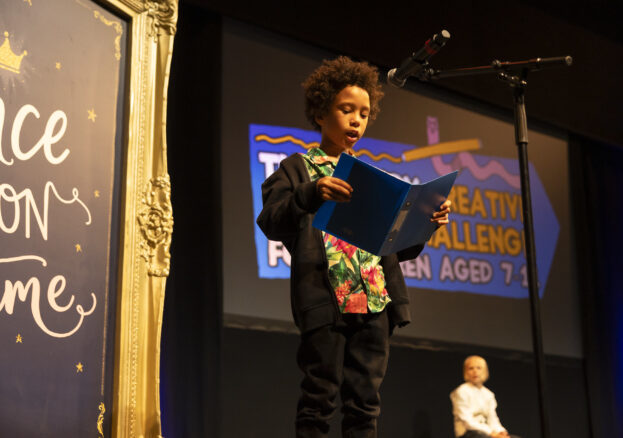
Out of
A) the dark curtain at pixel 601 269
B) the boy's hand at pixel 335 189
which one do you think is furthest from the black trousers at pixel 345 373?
the dark curtain at pixel 601 269

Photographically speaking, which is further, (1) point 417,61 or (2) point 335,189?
(1) point 417,61

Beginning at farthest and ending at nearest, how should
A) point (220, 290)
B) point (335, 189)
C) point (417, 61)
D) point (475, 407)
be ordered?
point (475, 407) < point (220, 290) < point (417, 61) < point (335, 189)

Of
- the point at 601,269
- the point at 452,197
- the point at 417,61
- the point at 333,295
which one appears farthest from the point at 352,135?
the point at 601,269

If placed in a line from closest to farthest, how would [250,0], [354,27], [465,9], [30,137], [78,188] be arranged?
[30,137]
[78,188]
[250,0]
[354,27]
[465,9]

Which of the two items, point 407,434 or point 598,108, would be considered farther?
point 598,108

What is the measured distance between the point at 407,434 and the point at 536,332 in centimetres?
251

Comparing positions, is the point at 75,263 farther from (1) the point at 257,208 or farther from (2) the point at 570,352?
(2) the point at 570,352

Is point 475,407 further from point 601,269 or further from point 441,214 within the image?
point 441,214

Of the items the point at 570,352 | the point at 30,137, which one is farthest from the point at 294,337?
the point at 570,352

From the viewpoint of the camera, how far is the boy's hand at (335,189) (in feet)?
4.98

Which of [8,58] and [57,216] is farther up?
[8,58]

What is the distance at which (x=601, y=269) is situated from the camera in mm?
5355

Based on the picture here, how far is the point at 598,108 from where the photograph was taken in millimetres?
5145

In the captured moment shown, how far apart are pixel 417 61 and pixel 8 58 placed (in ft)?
3.63
